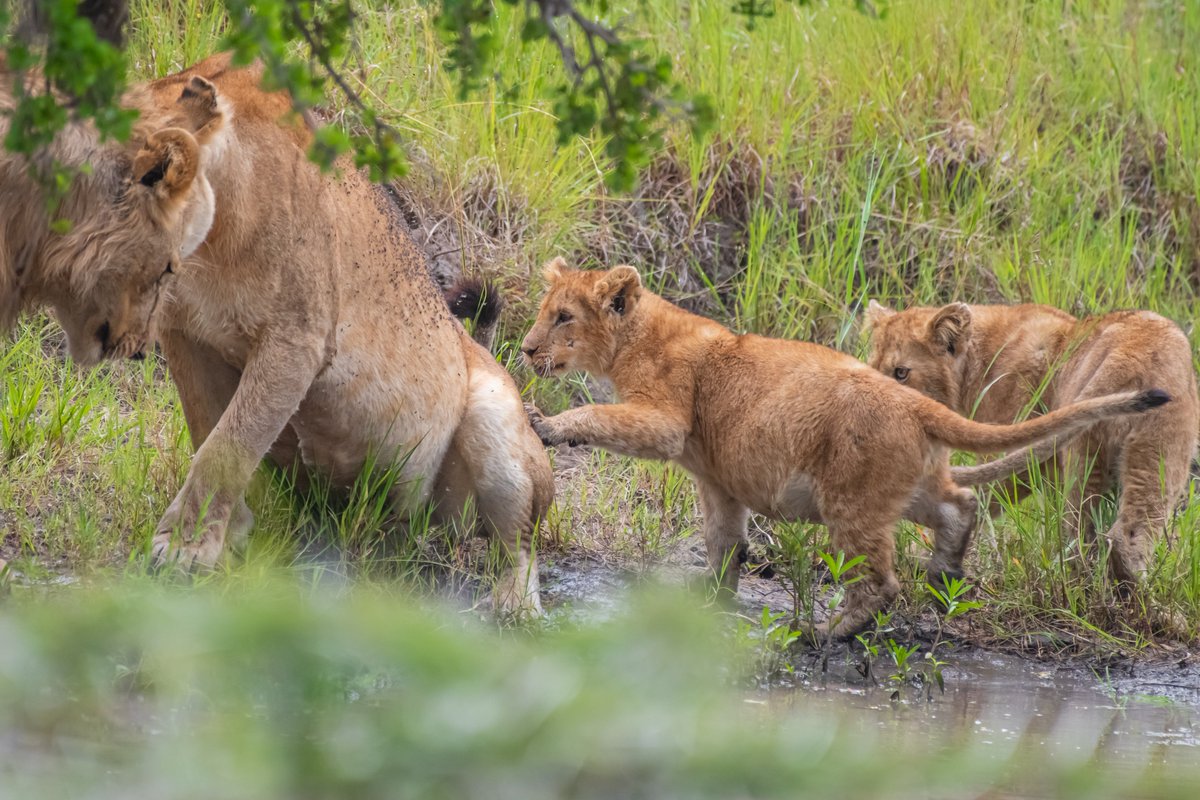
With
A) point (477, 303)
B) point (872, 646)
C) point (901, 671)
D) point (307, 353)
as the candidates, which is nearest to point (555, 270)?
point (477, 303)

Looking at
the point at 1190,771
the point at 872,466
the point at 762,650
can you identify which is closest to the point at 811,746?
the point at 1190,771

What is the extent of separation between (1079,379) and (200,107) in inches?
134

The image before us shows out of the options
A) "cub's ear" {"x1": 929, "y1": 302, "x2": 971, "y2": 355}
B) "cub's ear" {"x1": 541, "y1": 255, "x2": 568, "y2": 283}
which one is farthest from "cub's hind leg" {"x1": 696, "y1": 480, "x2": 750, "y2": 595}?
"cub's ear" {"x1": 929, "y1": 302, "x2": 971, "y2": 355}

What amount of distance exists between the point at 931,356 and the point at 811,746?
5620 mm

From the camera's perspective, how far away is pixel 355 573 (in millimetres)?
4867

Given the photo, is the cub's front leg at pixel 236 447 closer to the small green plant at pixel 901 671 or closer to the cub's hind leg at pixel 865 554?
the cub's hind leg at pixel 865 554

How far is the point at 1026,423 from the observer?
468 centimetres

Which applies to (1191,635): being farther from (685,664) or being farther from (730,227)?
(685,664)

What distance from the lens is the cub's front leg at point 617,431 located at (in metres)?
5.28

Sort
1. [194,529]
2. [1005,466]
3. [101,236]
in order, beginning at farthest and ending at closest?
1. [1005,466]
2. [194,529]
3. [101,236]

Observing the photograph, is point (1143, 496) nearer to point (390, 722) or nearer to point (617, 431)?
point (617, 431)

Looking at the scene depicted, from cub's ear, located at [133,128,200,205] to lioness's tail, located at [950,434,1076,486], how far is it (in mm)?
2792

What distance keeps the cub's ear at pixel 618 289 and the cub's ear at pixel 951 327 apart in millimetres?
1374

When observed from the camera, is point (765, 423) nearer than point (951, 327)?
Yes
